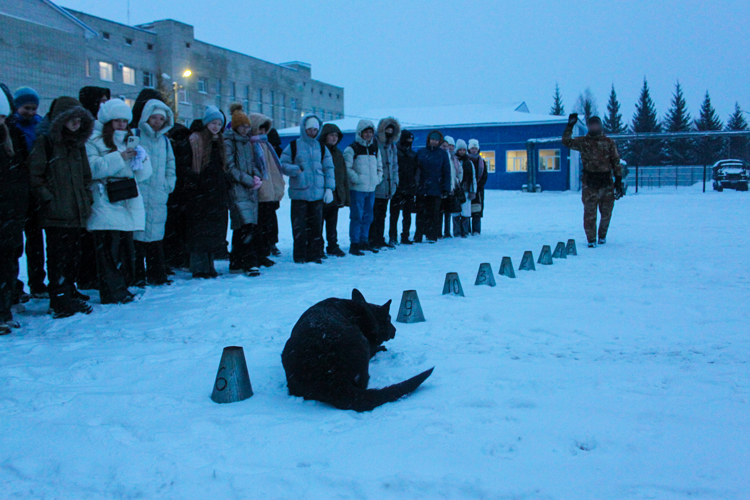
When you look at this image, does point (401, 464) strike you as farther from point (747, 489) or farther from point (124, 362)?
point (124, 362)

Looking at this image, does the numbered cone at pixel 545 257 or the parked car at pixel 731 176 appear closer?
the numbered cone at pixel 545 257

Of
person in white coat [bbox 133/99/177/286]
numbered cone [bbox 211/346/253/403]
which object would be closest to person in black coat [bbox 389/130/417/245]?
person in white coat [bbox 133/99/177/286]

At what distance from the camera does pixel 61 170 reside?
195 inches

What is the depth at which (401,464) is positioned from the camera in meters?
2.30

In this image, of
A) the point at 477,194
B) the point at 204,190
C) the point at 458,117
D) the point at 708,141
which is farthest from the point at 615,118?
the point at 204,190

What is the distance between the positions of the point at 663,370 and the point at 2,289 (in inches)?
193

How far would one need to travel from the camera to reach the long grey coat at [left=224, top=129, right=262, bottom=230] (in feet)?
23.1

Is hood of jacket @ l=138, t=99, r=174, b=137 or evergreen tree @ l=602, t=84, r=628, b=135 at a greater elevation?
evergreen tree @ l=602, t=84, r=628, b=135

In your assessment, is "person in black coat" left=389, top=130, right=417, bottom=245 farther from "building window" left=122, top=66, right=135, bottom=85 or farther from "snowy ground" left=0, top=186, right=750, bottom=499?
"building window" left=122, top=66, right=135, bottom=85

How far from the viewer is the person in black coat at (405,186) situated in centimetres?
1050

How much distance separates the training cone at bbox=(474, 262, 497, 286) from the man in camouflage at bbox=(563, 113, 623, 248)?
4.09m

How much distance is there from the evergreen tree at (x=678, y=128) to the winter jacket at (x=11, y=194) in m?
63.5

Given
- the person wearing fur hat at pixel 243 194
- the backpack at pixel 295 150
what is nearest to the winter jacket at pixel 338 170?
the backpack at pixel 295 150

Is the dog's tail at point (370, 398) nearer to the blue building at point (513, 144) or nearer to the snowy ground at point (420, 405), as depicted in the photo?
the snowy ground at point (420, 405)
